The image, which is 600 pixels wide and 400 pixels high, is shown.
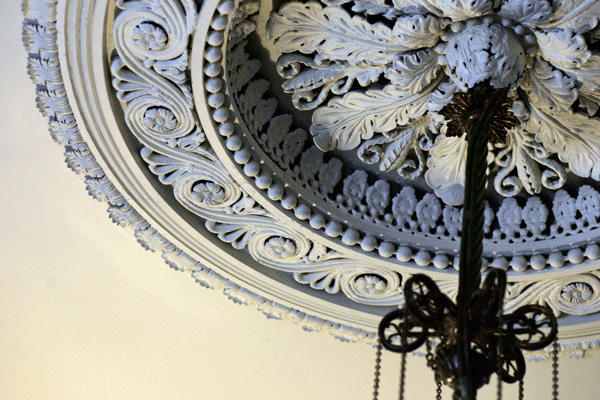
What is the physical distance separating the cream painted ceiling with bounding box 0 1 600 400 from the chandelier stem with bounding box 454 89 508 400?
1148mm

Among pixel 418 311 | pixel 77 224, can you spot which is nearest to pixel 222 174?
pixel 77 224

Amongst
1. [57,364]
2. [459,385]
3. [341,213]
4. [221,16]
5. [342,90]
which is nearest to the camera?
[459,385]

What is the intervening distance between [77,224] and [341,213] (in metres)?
0.87

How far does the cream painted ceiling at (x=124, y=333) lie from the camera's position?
2531 mm

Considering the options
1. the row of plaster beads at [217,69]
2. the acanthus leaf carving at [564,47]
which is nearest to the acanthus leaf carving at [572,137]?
the acanthus leaf carving at [564,47]

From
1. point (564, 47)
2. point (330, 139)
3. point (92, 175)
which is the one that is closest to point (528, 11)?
point (564, 47)

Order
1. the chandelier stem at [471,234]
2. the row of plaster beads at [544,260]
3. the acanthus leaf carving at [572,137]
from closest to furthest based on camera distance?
the chandelier stem at [471,234] < the acanthus leaf carving at [572,137] < the row of plaster beads at [544,260]

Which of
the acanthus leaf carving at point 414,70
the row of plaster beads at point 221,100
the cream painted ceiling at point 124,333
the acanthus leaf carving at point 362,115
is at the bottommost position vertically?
the cream painted ceiling at point 124,333

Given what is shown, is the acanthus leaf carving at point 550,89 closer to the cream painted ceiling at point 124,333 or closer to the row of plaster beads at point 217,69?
the row of plaster beads at point 217,69

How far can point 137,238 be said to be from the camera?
2.49 m

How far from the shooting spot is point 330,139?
92.8 inches

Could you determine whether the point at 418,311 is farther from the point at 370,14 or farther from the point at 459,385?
the point at 370,14

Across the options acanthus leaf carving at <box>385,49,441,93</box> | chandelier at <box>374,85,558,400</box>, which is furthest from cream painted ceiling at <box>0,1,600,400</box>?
chandelier at <box>374,85,558,400</box>

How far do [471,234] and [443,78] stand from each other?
2.14ft
